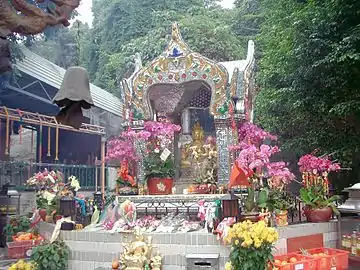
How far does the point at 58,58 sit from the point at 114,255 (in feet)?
81.4

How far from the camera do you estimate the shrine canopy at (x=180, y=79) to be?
10125 mm

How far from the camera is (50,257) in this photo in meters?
6.81

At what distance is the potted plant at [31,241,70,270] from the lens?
676cm

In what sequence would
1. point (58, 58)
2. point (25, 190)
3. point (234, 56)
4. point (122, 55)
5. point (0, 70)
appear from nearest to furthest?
point (0, 70)
point (25, 190)
point (234, 56)
point (122, 55)
point (58, 58)

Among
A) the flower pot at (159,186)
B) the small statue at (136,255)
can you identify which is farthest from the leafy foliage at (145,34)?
the small statue at (136,255)

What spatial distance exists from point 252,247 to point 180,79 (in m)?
5.63

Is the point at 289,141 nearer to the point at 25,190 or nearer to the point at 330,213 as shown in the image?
the point at 330,213

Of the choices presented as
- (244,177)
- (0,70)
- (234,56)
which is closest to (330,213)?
(244,177)

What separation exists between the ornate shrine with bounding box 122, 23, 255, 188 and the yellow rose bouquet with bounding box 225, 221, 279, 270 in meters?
4.20

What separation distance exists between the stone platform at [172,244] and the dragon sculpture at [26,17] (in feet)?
15.2

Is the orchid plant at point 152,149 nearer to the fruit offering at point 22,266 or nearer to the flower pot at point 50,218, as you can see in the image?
the flower pot at point 50,218

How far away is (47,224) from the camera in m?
8.39

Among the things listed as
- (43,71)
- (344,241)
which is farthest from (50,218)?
(43,71)

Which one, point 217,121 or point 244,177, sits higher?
point 217,121
